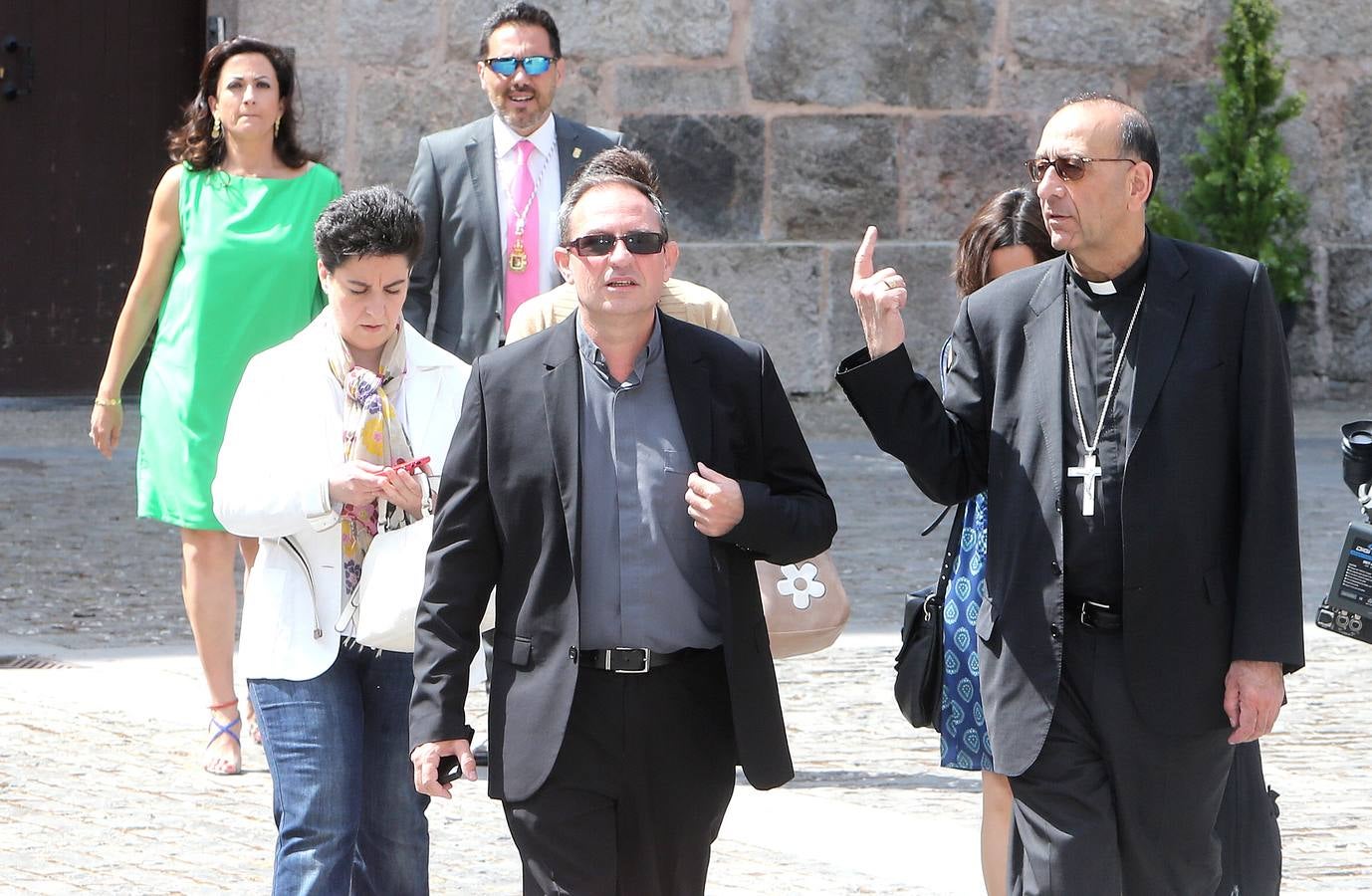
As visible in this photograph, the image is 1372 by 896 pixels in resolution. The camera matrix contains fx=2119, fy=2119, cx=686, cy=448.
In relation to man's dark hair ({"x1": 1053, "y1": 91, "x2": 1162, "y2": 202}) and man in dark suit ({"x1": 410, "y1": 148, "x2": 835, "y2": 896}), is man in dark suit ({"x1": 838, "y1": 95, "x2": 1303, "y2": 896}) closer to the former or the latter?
man's dark hair ({"x1": 1053, "y1": 91, "x2": 1162, "y2": 202})

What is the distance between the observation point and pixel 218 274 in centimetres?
610

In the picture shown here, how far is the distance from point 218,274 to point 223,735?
132 cm

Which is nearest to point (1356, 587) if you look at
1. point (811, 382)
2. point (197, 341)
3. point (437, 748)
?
point (437, 748)

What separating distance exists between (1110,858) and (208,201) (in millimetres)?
3562

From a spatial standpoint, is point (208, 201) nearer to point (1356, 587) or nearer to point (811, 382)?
→ point (1356, 587)

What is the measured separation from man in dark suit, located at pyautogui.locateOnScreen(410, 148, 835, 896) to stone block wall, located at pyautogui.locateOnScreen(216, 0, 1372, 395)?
881 centimetres

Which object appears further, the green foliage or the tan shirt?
the green foliage

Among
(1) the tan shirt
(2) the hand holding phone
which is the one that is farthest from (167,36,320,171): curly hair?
(2) the hand holding phone

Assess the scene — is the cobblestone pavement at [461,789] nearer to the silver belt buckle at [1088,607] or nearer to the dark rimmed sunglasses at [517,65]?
the silver belt buckle at [1088,607]

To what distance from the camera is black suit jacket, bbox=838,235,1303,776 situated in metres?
3.58

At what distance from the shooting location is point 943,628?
14.7ft

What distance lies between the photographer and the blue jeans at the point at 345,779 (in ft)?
12.6

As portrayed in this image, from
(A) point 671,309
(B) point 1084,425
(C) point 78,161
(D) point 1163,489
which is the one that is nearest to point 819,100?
(C) point 78,161

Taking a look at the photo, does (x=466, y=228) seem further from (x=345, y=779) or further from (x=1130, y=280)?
(x=1130, y=280)
